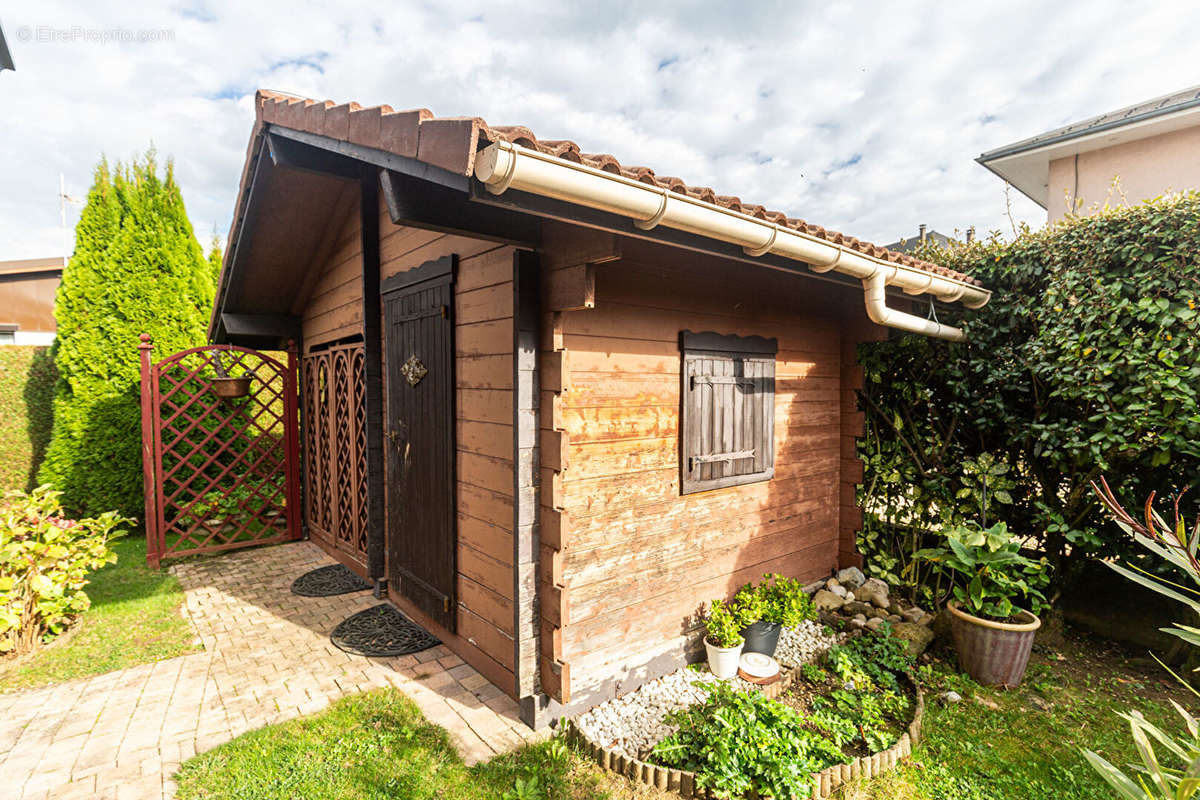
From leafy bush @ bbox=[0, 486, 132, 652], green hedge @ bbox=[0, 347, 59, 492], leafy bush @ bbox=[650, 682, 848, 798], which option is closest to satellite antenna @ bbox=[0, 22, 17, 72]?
leafy bush @ bbox=[0, 486, 132, 652]

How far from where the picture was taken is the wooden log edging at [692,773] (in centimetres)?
245

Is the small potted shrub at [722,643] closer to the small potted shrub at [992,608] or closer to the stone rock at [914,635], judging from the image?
the stone rock at [914,635]

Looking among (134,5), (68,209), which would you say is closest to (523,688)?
(134,5)

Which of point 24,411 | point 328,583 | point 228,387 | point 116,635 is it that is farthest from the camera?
point 24,411

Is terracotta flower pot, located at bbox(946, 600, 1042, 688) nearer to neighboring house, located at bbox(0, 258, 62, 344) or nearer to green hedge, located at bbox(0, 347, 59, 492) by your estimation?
green hedge, located at bbox(0, 347, 59, 492)

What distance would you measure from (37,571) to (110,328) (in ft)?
14.5

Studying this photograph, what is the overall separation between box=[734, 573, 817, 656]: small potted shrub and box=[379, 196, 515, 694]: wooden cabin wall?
64.1 inches

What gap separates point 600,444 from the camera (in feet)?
10.1

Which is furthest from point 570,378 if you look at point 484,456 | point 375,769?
point 375,769

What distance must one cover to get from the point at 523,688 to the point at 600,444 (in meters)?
1.45

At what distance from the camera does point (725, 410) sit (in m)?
3.78

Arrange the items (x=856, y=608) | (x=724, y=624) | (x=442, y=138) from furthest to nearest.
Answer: (x=856, y=608)
(x=724, y=624)
(x=442, y=138)

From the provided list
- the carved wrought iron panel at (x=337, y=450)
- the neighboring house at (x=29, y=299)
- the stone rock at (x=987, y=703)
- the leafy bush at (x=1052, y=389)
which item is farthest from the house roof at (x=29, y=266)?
the stone rock at (x=987, y=703)

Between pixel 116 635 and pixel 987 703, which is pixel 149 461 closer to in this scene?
pixel 116 635
